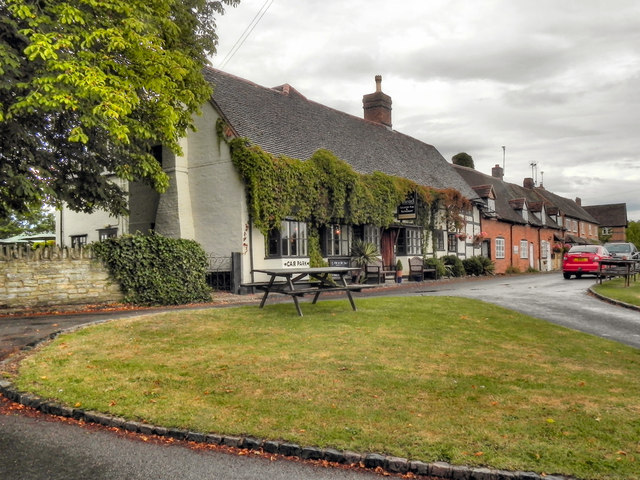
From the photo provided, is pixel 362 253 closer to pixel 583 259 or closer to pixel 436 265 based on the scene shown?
pixel 436 265

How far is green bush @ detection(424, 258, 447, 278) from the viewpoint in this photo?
2603cm

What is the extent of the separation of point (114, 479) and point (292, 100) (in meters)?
22.0

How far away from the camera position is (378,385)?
5543mm

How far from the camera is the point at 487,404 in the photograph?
4.95 meters

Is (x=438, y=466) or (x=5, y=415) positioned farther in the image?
(x=5, y=415)

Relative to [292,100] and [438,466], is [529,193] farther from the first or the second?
[438,466]

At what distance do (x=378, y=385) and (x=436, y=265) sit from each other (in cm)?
2120

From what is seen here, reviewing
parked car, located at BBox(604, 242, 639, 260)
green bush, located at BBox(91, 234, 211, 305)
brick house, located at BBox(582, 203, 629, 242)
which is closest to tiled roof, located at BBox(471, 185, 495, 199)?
parked car, located at BBox(604, 242, 639, 260)

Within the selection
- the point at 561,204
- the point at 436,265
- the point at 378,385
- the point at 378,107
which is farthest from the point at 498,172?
the point at 378,385

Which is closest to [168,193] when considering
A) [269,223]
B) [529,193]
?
[269,223]

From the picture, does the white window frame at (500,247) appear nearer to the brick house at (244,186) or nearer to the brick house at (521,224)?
the brick house at (521,224)

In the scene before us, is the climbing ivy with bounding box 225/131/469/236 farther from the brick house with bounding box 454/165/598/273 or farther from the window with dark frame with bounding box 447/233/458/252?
the brick house with bounding box 454/165/598/273

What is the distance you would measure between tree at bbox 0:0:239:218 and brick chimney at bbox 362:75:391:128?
56.1 ft

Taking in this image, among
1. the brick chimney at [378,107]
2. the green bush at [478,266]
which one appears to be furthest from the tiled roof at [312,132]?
the green bush at [478,266]
